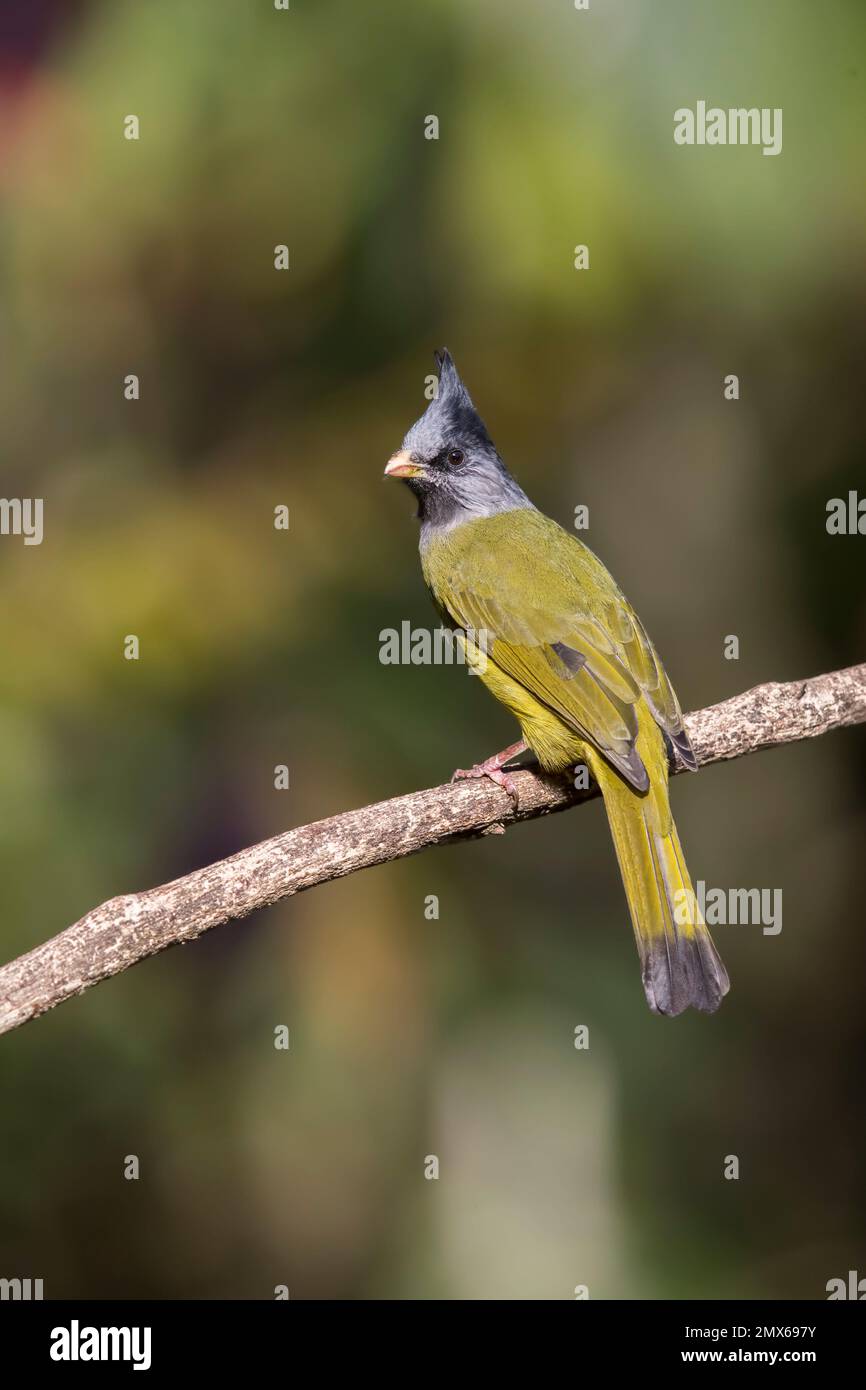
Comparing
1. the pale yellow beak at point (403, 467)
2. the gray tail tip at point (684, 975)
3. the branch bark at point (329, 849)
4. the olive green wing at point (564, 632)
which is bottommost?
the gray tail tip at point (684, 975)

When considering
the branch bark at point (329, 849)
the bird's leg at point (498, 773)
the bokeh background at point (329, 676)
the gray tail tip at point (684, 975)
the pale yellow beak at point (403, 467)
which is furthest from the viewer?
→ the bokeh background at point (329, 676)

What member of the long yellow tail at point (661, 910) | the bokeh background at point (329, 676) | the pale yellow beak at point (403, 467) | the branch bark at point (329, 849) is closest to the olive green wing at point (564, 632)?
the long yellow tail at point (661, 910)

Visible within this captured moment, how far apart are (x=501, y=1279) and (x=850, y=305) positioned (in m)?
3.59

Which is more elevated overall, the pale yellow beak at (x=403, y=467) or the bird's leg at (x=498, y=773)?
the pale yellow beak at (x=403, y=467)

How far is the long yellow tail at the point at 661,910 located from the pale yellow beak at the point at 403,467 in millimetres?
1367

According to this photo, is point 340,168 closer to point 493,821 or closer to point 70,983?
point 493,821

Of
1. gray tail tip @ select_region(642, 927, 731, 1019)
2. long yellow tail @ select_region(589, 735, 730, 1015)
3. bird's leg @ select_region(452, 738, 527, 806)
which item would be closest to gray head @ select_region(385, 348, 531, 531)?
bird's leg @ select_region(452, 738, 527, 806)

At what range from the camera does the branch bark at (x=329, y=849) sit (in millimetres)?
3355

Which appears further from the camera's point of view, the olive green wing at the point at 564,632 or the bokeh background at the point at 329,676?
the bokeh background at the point at 329,676

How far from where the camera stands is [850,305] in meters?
5.44

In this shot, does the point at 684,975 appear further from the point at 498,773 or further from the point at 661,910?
the point at 498,773

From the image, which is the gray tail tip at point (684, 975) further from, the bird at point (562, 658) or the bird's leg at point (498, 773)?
the bird's leg at point (498, 773)

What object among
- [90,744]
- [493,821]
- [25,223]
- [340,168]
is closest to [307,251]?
[340,168]

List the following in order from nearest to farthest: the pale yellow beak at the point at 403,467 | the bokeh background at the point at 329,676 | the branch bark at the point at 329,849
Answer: the branch bark at the point at 329,849
the pale yellow beak at the point at 403,467
the bokeh background at the point at 329,676
